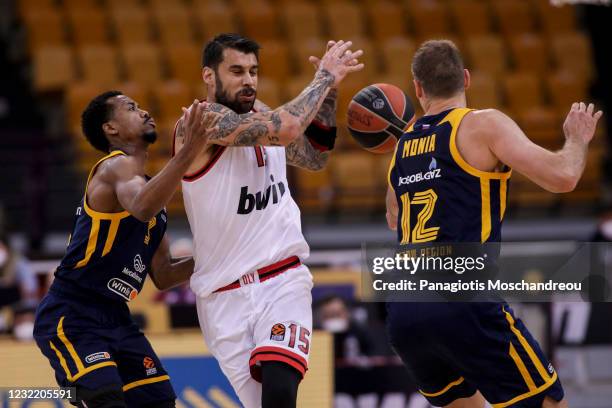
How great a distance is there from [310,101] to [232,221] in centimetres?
69

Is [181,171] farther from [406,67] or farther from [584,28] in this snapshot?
[584,28]

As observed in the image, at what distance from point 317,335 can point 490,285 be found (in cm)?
285

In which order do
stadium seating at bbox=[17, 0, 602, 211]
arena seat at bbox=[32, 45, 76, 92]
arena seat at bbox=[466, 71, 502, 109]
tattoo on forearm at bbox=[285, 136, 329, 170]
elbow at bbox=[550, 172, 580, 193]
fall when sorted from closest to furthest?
elbow at bbox=[550, 172, 580, 193]
tattoo on forearm at bbox=[285, 136, 329, 170]
stadium seating at bbox=[17, 0, 602, 211]
arena seat at bbox=[32, 45, 76, 92]
arena seat at bbox=[466, 71, 502, 109]

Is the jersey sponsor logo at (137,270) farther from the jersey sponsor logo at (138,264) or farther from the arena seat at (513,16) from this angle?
the arena seat at (513,16)

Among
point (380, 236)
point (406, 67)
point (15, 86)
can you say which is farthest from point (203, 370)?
point (15, 86)

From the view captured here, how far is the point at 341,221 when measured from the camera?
476 inches

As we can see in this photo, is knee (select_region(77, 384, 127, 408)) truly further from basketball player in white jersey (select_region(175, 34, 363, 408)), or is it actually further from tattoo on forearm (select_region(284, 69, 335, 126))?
tattoo on forearm (select_region(284, 69, 335, 126))

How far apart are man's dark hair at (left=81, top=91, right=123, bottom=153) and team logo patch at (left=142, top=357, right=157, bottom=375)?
3.67 feet

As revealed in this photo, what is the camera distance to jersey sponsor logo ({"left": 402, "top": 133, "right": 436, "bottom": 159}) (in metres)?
4.55

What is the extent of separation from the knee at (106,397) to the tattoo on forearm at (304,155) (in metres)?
1.50

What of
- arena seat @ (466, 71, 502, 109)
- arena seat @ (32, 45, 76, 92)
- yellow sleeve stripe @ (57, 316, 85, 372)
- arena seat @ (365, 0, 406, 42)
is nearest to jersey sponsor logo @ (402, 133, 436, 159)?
yellow sleeve stripe @ (57, 316, 85, 372)

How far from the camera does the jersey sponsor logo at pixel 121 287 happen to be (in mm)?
5098

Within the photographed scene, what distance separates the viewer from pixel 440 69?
460 cm

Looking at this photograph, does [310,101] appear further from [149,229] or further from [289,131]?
[149,229]
